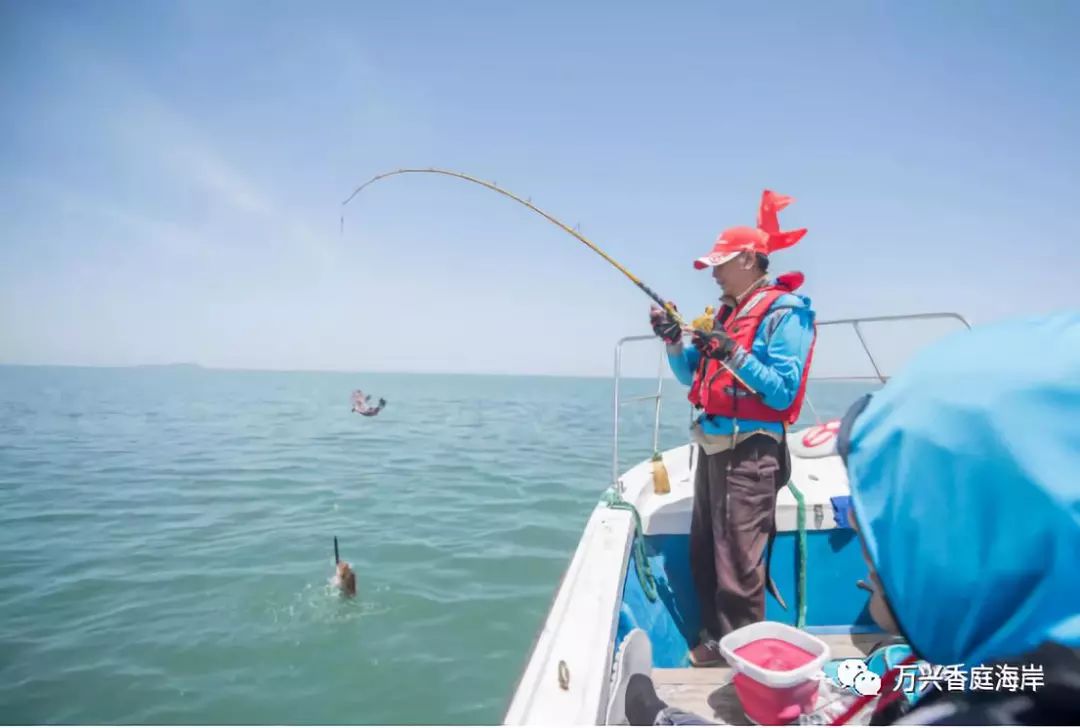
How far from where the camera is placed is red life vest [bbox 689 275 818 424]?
9.33 ft

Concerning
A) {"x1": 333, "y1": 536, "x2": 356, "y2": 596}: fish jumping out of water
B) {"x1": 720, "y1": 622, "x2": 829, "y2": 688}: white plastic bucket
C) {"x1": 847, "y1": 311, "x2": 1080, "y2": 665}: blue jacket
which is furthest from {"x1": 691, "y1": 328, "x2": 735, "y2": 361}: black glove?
{"x1": 333, "y1": 536, "x2": 356, "y2": 596}: fish jumping out of water

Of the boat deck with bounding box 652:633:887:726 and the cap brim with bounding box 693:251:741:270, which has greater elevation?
the cap brim with bounding box 693:251:741:270

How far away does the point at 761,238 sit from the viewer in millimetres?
2977

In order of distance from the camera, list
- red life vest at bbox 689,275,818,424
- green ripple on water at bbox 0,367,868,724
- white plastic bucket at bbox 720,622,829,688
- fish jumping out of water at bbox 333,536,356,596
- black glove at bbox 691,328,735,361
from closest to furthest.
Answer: white plastic bucket at bbox 720,622,829,688 < black glove at bbox 691,328,735,361 < red life vest at bbox 689,275,818,424 < green ripple on water at bbox 0,367,868,724 < fish jumping out of water at bbox 333,536,356,596

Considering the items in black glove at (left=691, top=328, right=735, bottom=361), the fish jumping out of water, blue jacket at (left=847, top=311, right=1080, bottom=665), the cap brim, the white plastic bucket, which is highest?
the cap brim

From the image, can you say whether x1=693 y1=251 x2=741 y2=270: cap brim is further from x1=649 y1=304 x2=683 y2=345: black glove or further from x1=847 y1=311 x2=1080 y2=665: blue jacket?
x1=847 y1=311 x2=1080 y2=665: blue jacket

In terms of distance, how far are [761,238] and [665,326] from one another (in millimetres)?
728

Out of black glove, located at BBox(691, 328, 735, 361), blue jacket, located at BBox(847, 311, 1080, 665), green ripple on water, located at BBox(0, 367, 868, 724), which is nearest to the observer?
blue jacket, located at BBox(847, 311, 1080, 665)

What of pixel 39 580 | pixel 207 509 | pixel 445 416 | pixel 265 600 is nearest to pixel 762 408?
pixel 265 600

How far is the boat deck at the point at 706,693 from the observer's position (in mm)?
2504

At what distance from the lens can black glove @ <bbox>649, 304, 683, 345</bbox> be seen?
2.90 metres

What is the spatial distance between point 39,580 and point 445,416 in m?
20.7

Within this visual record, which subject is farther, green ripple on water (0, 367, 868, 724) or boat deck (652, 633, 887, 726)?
green ripple on water (0, 367, 868, 724)

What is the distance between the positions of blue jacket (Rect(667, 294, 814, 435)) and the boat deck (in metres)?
1.21
